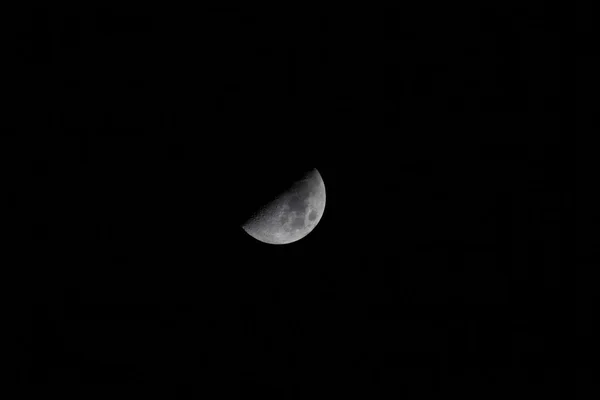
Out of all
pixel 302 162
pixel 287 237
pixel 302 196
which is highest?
pixel 302 162

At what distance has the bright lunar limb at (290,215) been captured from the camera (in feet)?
9.52

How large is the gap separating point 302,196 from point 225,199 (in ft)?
2.08

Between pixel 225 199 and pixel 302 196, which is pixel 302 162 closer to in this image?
pixel 302 196

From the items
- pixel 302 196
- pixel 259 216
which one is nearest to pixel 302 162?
pixel 302 196

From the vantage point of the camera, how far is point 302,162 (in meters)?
2.99

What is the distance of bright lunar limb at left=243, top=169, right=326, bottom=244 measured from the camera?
290cm

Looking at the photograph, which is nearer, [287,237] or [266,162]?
[266,162]

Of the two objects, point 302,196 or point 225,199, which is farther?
point 302,196

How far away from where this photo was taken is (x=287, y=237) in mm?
3057

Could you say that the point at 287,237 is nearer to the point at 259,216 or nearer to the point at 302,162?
the point at 259,216

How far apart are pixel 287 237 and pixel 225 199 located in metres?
0.64

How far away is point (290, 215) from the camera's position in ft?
9.59

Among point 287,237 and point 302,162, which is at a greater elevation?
point 302,162

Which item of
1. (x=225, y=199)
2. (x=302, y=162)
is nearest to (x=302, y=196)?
(x=302, y=162)
